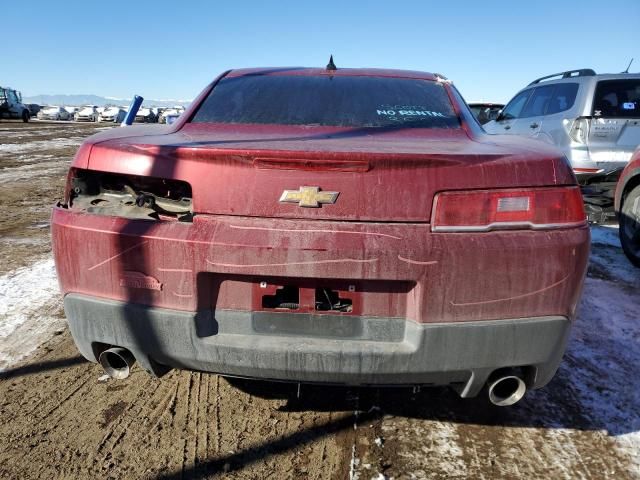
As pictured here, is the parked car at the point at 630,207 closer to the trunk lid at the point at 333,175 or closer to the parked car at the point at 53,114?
the trunk lid at the point at 333,175

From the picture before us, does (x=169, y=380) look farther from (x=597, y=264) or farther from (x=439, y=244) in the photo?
(x=597, y=264)

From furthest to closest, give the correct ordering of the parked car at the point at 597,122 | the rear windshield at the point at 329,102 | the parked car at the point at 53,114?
the parked car at the point at 53,114
the parked car at the point at 597,122
the rear windshield at the point at 329,102

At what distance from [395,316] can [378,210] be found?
1.25 ft

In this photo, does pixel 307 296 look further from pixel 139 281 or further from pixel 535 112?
pixel 535 112

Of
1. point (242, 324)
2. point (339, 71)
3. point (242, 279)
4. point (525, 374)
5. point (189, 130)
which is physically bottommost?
point (525, 374)

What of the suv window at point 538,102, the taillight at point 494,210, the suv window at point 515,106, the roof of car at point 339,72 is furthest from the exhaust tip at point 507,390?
the suv window at point 515,106

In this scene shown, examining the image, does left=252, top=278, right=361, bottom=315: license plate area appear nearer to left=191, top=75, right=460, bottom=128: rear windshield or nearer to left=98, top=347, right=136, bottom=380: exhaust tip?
left=98, top=347, right=136, bottom=380: exhaust tip

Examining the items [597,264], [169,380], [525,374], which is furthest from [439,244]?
[597,264]

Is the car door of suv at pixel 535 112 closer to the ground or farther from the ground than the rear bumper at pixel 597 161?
farther from the ground

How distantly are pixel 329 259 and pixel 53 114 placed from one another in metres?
58.8

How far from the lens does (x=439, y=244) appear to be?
67.0 inches

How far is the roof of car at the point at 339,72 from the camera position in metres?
3.12

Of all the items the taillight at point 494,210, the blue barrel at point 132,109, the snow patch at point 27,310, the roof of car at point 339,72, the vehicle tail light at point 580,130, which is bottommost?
the snow patch at point 27,310

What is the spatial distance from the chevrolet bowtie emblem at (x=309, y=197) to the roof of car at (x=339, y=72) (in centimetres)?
159
